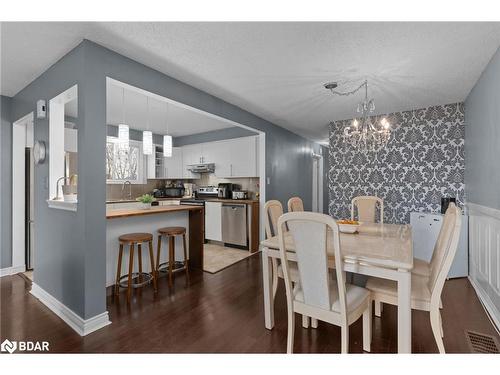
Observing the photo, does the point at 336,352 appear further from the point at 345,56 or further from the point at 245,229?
the point at 245,229

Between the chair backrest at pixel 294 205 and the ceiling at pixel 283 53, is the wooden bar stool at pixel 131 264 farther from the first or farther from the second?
the ceiling at pixel 283 53

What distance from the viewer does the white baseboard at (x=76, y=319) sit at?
1.94 m

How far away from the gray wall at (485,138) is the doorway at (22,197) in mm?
5002

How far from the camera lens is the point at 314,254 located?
1.48m

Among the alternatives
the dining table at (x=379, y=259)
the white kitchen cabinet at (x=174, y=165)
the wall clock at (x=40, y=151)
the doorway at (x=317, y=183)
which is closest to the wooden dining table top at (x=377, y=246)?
the dining table at (x=379, y=259)

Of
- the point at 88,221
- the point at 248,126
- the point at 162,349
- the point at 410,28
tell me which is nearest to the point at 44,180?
the point at 88,221

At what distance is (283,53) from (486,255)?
2.75 m

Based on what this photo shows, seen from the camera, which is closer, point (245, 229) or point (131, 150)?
point (245, 229)

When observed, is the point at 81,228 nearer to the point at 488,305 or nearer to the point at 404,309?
the point at 404,309

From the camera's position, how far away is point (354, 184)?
174 inches

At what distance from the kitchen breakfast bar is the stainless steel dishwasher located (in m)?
1.14

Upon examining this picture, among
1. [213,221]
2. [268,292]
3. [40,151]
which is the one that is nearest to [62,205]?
[40,151]

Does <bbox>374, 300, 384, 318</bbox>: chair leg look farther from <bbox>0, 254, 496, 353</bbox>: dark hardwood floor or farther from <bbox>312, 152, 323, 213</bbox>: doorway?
<bbox>312, 152, 323, 213</bbox>: doorway

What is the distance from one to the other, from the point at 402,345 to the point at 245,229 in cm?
309
